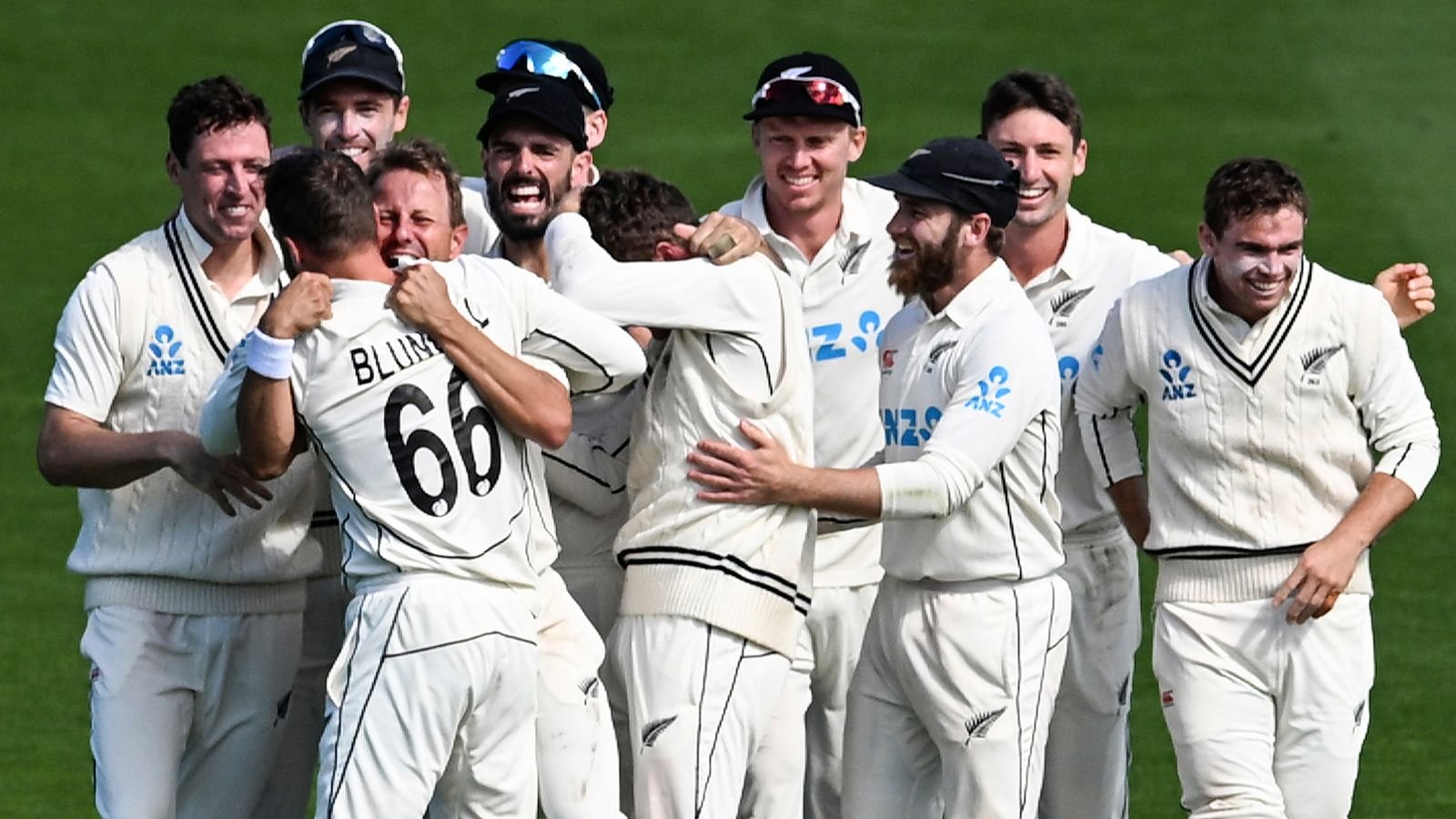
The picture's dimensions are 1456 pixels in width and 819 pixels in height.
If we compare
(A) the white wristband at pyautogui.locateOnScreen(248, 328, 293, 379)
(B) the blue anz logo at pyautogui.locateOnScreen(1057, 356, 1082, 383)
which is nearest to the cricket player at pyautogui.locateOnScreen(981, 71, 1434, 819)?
(B) the blue anz logo at pyautogui.locateOnScreen(1057, 356, 1082, 383)

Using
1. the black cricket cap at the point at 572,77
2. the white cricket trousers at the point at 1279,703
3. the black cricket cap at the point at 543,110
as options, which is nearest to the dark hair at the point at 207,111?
the black cricket cap at the point at 543,110

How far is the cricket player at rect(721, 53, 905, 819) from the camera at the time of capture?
725 cm

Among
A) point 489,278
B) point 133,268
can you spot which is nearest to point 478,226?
point 133,268

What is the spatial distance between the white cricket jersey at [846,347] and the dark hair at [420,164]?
1.22 m

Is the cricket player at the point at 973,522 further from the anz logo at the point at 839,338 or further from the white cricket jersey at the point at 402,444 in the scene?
the white cricket jersey at the point at 402,444

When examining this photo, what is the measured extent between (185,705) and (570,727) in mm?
1169

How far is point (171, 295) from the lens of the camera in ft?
21.7

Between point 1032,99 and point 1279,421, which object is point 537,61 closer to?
point 1032,99

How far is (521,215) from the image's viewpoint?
6922 millimetres

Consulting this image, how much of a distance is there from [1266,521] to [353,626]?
260 centimetres

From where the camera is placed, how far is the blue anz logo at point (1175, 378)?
6.97 meters

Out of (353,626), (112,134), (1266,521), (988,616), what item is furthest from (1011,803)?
(112,134)

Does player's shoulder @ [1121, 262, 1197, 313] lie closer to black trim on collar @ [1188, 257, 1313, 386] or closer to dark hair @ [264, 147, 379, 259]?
black trim on collar @ [1188, 257, 1313, 386]

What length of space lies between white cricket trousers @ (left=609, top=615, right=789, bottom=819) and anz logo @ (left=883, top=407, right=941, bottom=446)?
73 cm
